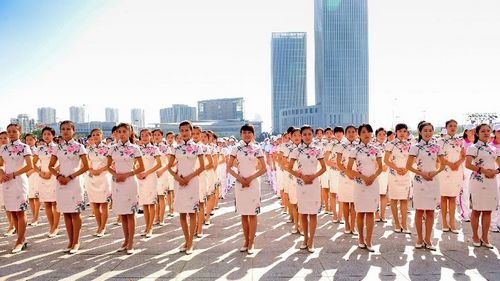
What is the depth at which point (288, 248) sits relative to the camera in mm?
7016

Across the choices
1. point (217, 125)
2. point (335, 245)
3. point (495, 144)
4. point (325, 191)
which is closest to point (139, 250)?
point (335, 245)

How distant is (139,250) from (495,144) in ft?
22.0

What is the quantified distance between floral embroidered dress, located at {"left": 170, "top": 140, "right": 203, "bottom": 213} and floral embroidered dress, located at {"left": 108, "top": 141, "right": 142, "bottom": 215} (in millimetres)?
708

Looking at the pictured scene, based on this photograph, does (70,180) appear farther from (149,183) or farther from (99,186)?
(149,183)

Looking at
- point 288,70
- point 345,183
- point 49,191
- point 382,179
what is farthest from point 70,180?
point 288,70

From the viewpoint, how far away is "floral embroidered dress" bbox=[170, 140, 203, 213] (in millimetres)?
6715

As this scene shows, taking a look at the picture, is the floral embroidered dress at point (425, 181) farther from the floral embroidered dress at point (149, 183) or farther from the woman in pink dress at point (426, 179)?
the floral embroidered dress at point (149, 183)

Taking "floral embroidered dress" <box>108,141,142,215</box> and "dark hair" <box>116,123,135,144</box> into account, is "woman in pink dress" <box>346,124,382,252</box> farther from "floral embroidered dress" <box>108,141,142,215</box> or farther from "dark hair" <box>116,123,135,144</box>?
"dark hair" <box>116,123,135,144</box>

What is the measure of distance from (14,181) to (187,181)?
3158 millimetres

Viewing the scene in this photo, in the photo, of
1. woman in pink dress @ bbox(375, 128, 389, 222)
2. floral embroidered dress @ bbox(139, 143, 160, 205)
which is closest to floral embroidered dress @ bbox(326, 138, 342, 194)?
woman in pink dress @ bbox(375, 128, 389, 222)

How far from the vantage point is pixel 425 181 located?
6.83 metres

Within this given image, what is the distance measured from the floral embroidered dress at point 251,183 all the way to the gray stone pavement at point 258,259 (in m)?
0.77

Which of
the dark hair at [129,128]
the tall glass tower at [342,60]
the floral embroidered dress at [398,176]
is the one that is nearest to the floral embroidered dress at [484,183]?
the floral embroidered dress at [398,176]

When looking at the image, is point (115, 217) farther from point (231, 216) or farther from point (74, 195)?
point (74, 195)
